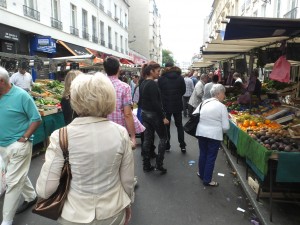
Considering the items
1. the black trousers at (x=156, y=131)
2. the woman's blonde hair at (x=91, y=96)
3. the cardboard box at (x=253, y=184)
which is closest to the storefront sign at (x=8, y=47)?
the black trousers at (x=156, y=131)

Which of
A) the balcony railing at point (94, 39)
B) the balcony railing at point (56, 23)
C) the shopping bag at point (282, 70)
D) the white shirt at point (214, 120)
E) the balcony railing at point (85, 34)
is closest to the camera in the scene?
the white shirt at point (214, 120)

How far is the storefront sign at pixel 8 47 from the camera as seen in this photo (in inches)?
475

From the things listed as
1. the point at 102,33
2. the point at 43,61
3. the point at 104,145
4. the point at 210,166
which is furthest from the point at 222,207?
the point at 102,33

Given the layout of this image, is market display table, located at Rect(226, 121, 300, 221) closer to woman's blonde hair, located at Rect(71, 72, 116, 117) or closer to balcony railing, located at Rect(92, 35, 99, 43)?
woman's blonde hair, located at Rect(71, 72, 116, 117)

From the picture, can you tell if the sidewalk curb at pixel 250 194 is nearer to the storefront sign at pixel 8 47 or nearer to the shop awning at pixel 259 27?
the shop awning at pixel 259 27

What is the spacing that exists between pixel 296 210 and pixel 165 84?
3.55 metres

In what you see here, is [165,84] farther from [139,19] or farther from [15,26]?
[139,19]

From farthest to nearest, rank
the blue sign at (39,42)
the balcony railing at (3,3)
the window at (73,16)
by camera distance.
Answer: the window at (73,16) → the blue sign at (39,42) → the balcony railing at (3,3)

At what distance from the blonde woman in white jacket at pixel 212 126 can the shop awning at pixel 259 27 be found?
0.99 metres

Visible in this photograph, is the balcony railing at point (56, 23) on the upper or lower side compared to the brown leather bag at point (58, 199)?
upper

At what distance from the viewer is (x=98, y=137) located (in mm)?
1794

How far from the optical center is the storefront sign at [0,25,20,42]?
457 inches

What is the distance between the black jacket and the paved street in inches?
50.9

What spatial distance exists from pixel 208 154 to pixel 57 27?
1526cm
